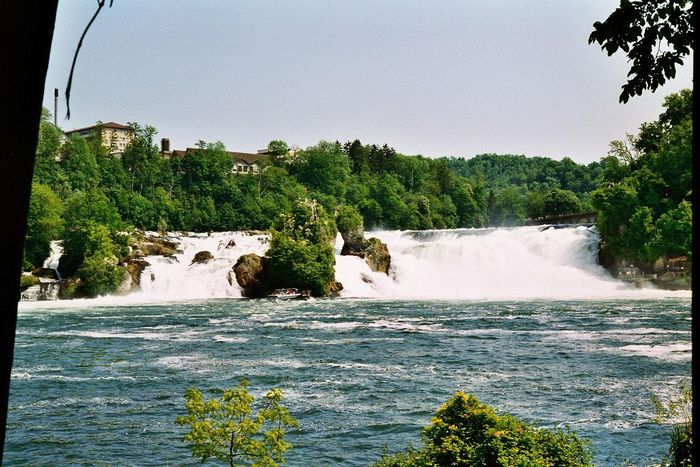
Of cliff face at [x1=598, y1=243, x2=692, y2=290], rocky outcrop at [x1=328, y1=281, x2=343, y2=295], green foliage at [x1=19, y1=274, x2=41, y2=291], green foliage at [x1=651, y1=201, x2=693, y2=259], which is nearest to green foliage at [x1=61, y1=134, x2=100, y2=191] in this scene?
green foliage at [x1=19, y1=274, x2=41, y2=291]

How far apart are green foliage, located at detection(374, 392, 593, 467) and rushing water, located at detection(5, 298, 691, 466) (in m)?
4.41

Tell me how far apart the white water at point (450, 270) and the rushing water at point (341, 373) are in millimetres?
10732

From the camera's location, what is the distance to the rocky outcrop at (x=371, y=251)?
45.7 metres

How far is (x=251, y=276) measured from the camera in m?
42.2

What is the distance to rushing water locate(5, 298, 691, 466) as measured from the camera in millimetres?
11586

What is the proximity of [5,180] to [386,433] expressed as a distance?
428 inches

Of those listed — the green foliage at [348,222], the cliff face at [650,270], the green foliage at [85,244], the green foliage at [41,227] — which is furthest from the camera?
the green foliage at [348,222]

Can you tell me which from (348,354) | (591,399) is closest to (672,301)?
(348,354)

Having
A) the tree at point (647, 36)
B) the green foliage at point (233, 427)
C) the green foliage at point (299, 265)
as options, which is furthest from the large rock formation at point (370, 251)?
the tree at point (647, 36)

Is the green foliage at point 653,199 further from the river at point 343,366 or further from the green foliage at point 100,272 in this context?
the green foliage at point 100,272

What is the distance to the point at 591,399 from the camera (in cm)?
1409

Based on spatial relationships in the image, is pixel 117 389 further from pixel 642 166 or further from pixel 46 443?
pixel 642 166

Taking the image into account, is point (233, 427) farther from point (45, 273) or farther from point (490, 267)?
point (490, 267)

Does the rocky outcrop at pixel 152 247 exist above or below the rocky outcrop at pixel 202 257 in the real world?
above
